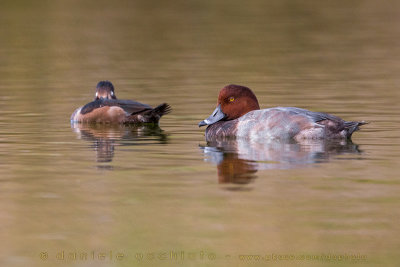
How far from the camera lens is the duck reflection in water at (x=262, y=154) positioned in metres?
10.7

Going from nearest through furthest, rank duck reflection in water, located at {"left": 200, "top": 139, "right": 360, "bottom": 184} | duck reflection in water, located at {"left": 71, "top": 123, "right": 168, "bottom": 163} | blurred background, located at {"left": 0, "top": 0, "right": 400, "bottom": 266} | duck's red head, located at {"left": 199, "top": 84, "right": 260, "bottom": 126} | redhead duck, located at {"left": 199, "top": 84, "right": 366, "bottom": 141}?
blurred background, located at {"left": 0, "top": 0, "right": 400, "bottom": 266} → duck reflection in water, located at {"left": 200, "top": 139, "right": 360, "bottom": 184} → redhead duck, located at {"left": 199, "top": 84, "right": 366, "bottom": 141} → duck reflection in water, located at {"left": 71, "top": 123, "right": 168, "bottom": 163} → duck's red head, located at {"left": 199, "top": 84, "right": 260, "bottom": 126}

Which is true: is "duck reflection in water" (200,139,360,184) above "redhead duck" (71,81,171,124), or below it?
below

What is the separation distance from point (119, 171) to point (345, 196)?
264 centimetres

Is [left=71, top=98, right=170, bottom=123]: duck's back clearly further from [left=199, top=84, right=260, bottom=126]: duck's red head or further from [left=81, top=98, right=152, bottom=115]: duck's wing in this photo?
[left=199, top=84, right=260, bottom=126]: duck's red head

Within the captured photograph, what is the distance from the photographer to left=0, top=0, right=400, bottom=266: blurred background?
7.74 metres

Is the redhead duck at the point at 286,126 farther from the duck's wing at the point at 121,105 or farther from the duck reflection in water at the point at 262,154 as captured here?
the duck's wing at the point at 121,105

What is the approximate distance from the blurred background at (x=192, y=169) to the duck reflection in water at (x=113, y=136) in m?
0.03

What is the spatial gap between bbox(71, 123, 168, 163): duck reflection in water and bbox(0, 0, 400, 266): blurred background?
30 millimetres

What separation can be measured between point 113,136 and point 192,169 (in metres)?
3.43

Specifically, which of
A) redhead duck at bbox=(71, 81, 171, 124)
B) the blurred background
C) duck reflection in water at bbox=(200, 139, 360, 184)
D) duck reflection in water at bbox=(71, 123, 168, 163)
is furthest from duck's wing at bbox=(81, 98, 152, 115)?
duck reflection in water at bbox=(200, 139, 360, 184)

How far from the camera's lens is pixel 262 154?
11.7m

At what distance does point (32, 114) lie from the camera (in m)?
16.2

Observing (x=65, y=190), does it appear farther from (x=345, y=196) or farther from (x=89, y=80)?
(x=89, y=80)

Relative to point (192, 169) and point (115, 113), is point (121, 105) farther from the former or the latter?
point (192, 169)
